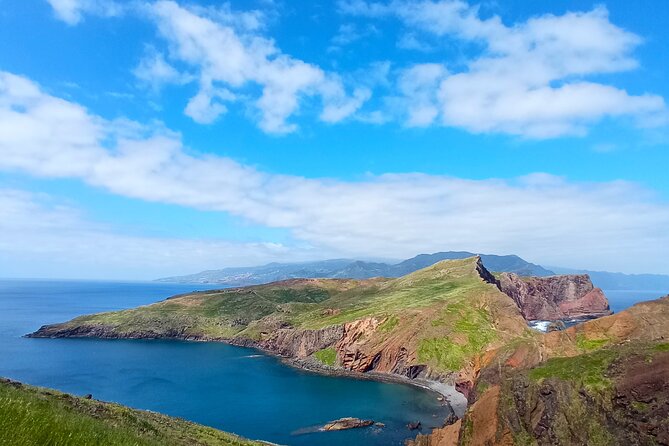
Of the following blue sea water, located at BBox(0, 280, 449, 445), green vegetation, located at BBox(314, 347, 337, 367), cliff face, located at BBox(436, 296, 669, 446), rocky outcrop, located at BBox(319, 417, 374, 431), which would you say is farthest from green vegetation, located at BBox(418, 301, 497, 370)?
cliff face, located at BBox(436, 296, 669, 446)

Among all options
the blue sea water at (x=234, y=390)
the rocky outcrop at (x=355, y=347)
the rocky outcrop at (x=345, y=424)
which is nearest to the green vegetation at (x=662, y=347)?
the blue sea water at (x=234, y=390)

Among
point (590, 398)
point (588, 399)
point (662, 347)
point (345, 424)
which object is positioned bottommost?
point (345, 424)

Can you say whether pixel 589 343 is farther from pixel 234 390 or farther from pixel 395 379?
pixel 234 390

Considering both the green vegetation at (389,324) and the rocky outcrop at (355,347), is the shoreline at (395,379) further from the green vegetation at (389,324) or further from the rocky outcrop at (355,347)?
the green vegetation at (389,324)

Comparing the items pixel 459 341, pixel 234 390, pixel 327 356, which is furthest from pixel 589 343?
pixel 327 356

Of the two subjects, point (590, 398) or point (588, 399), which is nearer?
point (590, 398)
